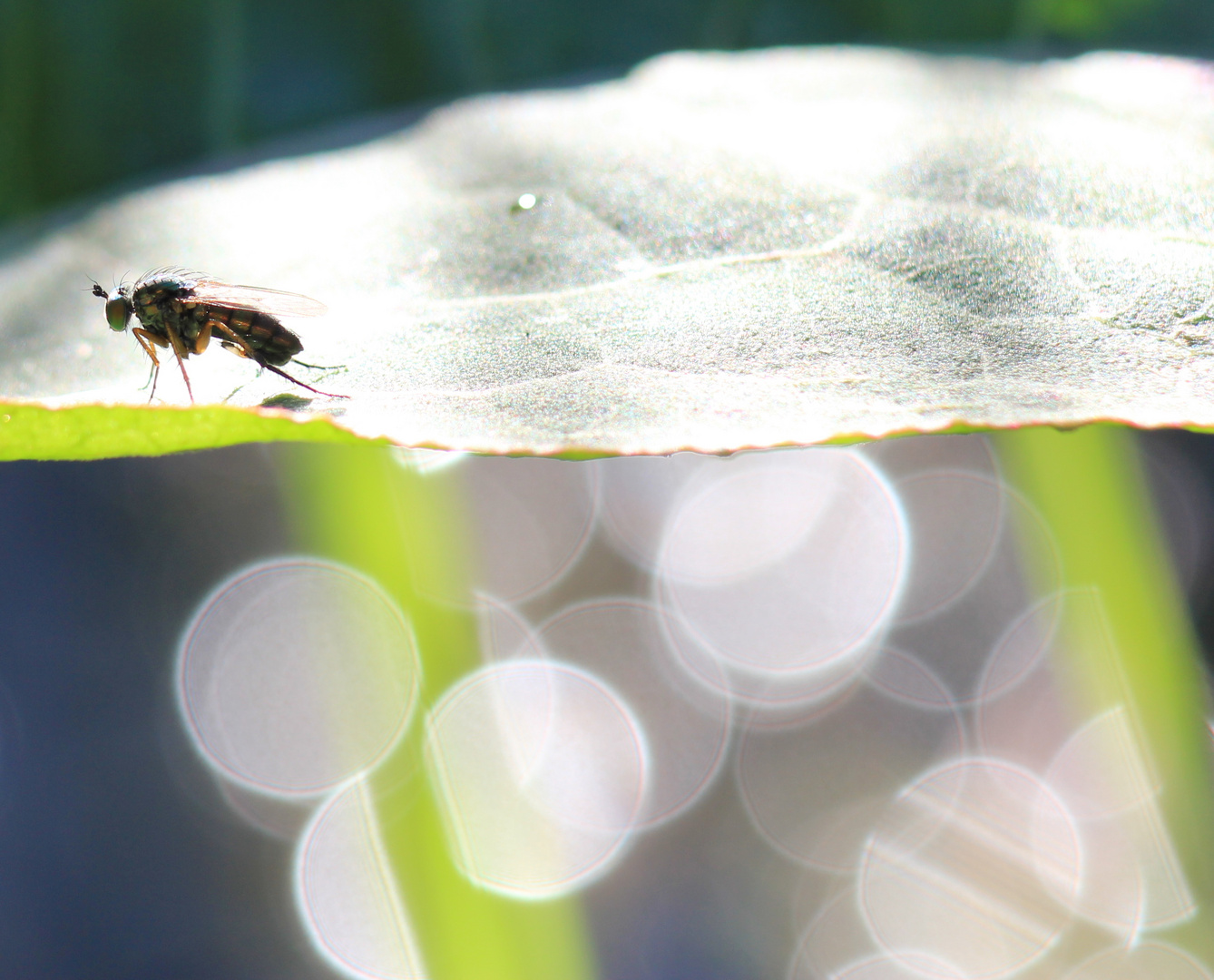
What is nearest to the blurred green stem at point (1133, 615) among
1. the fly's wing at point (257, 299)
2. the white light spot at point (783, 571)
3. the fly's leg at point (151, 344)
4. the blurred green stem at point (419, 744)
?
the blurred green stem at point (419, 744)

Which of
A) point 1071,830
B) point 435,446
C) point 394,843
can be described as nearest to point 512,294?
point 435,446

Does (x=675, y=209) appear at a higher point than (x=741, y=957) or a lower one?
higher

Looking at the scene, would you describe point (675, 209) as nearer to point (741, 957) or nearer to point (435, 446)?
point (435, 446)

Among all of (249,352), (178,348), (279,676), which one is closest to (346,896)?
(279,676)

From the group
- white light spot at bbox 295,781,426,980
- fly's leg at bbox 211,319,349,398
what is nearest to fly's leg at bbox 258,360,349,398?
fly's leg at bbox 211,319,349,398

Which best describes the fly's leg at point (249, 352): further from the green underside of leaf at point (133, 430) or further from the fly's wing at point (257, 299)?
the green underside of leaf at point (133, 430)

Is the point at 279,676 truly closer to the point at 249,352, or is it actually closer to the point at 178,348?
the point at 178,348

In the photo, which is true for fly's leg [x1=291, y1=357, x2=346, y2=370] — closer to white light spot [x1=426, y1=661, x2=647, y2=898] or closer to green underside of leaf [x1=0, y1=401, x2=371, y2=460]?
green underside of leaf [x1=0, y1=401, x2=371, y2=460]
